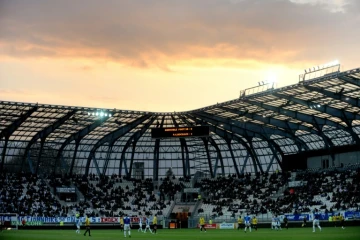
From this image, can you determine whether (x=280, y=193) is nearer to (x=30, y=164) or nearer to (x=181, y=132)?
(x=181, y=132)

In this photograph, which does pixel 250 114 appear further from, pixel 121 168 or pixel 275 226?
pixel 121 168

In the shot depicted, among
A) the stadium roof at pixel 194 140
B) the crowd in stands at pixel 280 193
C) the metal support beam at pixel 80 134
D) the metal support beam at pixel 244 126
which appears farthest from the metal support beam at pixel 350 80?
the metal support beam at pixel 80 134

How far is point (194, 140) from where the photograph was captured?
98.6 meters

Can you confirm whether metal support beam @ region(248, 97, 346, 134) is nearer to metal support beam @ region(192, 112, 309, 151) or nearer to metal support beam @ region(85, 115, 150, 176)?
metal support beam @ region(192, 112, 309, 151)

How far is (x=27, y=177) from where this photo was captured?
306ft

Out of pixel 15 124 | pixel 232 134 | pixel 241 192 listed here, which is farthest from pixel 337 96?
pixel 15 124

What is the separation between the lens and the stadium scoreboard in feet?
263

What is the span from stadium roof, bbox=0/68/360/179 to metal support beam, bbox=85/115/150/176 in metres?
0.15

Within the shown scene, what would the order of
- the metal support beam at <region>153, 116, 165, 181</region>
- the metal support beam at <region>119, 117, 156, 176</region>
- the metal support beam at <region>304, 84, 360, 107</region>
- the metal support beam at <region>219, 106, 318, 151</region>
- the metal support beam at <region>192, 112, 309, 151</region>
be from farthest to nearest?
the metal support beam at <region>153, 116, 165, 181</region>
the metal support beam at <region>119, 117, 156, 176</region>
the metal support beam at <region>192, 112, 309, 151</region>
the metal support beam at <region>219, 106, 318, 151</region>
the metal support beam at <region>304, 84, 360, 107</region>

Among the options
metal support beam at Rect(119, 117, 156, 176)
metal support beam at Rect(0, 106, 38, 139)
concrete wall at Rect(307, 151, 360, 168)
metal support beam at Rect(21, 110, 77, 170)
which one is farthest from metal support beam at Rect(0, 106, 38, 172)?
concrete wall at Rect(307, 151, 360, 168)

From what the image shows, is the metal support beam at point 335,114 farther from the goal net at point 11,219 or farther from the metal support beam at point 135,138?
the goal net at point 11,219

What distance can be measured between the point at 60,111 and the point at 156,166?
2918cm

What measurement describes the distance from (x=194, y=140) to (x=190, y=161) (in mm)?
6430

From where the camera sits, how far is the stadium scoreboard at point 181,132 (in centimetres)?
8012
